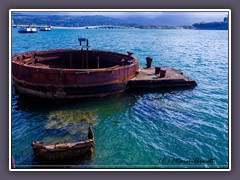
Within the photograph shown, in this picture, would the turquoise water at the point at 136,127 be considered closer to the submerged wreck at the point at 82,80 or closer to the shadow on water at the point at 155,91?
the shadow on water at the point at 155,91

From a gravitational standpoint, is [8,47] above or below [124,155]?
above

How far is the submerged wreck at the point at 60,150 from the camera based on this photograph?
39.8ft

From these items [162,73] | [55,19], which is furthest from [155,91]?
[55,19]

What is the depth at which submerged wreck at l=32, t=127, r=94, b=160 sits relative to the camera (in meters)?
12.1

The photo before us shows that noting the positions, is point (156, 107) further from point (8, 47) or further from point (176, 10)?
point (8, 47)

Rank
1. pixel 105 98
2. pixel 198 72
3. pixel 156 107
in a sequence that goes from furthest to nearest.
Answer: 1. pixel 198 72
2. pixel 105 98
3. pixel 156 107

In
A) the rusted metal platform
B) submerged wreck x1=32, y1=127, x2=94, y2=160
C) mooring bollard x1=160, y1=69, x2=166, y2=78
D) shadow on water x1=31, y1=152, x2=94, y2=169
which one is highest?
mooring bollard x1=160, y1=69, x2=166, y2=78

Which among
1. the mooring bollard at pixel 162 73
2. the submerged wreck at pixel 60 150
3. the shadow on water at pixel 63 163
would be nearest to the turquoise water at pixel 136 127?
the shadow on water at pixel 63 163

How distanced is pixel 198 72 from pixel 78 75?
810 inches

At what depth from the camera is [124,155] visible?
43.1 feet

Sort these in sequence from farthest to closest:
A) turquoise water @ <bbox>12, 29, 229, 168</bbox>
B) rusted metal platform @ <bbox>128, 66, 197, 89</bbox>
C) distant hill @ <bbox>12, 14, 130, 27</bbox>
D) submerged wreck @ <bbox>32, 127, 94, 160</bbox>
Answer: rusted metal platform @ <bbox>128, 66, 197, 89</bbox>, distant hill @ <bbox>12, 14, 130, 27</bbox>, turquoise water @ <bbox>12, 29, 229, 168</bbox>, submerged wreck @ <bbox>32, 127, 94, 160</bbox>

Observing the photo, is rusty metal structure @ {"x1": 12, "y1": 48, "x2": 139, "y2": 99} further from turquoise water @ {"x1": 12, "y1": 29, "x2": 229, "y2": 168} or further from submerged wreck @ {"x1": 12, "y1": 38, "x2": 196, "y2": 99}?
turquoise water @ {"x1": 12, "y1": 29, "x2": 229, "y2": 168}

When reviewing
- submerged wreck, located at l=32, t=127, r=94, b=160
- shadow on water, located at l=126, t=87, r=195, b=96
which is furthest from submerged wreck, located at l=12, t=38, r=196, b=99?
submerged wreck, located at l=32, t=127, r=94, b=160
